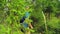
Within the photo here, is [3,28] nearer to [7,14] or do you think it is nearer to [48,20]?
[7,14]

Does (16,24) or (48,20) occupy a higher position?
(16,24)

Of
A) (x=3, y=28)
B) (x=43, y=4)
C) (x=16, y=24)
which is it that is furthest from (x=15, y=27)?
(x=43, y=4)

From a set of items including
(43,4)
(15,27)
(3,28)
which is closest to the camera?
(3,28)

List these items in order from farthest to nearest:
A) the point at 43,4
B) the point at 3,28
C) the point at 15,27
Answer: the point at 43,4 → the point at 15,27 → the point at 3,28

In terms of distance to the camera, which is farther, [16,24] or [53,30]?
[53,30]

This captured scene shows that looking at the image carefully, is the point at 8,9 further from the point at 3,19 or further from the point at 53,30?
the point at 53,30

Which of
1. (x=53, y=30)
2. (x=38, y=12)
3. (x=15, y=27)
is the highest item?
(x=15, y=27)

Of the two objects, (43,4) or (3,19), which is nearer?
(3,19)

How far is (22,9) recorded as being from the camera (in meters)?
2.39

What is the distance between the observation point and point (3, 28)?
7.47 feet

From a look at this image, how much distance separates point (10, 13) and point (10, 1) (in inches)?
5.4

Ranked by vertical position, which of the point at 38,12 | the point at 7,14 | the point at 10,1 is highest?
the point at 10,1

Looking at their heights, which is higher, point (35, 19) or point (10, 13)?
point (10, 13)

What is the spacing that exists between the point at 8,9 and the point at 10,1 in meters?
0.10
